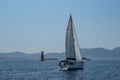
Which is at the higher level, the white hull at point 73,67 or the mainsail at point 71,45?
the mainsail at point 71,45

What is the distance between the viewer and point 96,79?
244ft

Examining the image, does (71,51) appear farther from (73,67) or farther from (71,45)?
(73,67)

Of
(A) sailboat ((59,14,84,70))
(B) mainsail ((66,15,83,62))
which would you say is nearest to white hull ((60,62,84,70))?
(A) sailboat ((59,14,84,70))

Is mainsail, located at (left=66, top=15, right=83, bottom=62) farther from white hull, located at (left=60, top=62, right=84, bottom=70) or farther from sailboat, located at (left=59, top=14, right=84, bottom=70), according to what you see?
white hull, located at (left=60, top=62, right=84, bottom=70)

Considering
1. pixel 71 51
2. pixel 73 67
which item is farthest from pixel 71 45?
pixel 73 67

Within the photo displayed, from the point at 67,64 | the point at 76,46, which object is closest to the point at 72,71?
the point at 67,64

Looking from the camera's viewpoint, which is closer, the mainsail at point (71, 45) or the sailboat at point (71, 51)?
the sailboat at point (71, 51)

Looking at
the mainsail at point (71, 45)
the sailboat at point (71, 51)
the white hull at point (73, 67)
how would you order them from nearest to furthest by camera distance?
the white hull at point (73, 67) < the sailboat at point (71, 51) < the mainsail at point (71, 45)

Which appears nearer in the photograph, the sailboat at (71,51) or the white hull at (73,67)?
the white hull at (73,67)

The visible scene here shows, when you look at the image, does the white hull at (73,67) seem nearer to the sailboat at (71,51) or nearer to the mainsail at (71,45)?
the sailboat at (71,51)

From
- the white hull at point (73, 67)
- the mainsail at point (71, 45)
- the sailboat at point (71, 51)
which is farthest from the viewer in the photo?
the mainsail at point (71, 45)

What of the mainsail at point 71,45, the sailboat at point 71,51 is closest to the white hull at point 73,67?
the sailboat at point 71,51

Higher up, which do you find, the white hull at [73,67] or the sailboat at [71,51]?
A: the sailboat at [71,51]

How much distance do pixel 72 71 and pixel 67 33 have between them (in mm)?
11493
